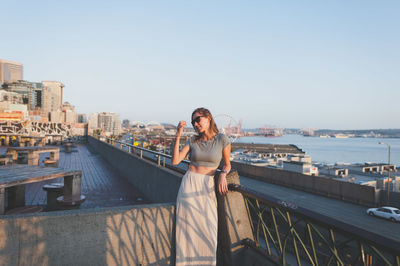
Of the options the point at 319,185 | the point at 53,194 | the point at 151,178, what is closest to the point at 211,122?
the point at 151,178

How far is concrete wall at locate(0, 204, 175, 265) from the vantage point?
2297 mm

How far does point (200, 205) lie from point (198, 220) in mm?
164

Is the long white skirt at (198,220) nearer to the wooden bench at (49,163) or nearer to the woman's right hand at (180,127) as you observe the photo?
the woman's right hand at (180,127)

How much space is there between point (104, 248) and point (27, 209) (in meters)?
3.79

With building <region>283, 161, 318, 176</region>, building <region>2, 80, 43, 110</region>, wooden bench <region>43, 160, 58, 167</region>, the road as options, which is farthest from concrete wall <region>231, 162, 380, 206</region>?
building <region>2, 80, 43, 110</region>

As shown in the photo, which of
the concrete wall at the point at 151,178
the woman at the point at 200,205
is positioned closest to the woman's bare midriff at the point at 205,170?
the woman at the point at 200,205

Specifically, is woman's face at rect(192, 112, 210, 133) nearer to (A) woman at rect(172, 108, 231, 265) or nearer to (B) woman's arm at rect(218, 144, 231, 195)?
(A) woman at rect(172, 108, 231, 265)

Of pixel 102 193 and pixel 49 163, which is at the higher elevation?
pixel 49 163

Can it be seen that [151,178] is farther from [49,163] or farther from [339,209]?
[339,209]

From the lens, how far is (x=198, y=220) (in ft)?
8.61

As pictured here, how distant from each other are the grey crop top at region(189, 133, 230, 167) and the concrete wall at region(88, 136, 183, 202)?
95.9 inches

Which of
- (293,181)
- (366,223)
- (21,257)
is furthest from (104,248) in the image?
(293,181)

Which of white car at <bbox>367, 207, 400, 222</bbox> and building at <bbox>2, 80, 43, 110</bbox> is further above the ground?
building at <bbox>2, 80, 43, 110</bbox>

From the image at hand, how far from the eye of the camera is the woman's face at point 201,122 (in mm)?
2803
